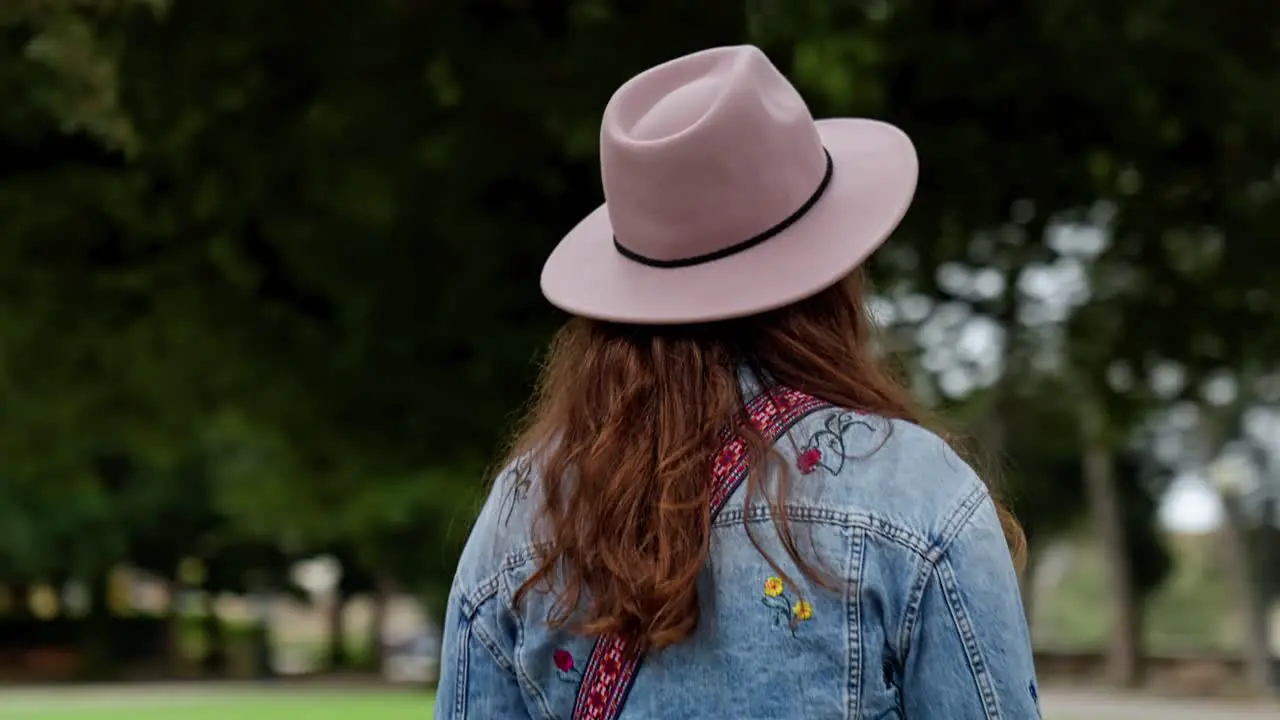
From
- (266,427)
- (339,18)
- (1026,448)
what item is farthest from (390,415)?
(1026,448)

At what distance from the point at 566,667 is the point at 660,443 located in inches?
9.6

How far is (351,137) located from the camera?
7.38 metres

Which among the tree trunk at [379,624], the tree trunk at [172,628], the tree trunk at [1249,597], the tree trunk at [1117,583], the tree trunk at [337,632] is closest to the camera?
the tree trunk at [1249,597]

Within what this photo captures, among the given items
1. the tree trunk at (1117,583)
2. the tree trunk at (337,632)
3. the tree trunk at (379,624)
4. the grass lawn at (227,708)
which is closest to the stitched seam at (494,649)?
the grass lawn at (227,708)

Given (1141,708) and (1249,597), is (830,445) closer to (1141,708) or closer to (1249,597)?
(1141,708)

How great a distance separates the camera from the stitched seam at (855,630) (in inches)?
59.5

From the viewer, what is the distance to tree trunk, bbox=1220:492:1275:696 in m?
27.6

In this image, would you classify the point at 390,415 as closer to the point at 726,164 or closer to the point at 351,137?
the point at 351,137

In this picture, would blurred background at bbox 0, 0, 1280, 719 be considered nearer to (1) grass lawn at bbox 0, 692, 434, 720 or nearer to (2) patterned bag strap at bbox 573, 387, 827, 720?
(2) patterned bag strap at bbox 573, 387, 827, 720

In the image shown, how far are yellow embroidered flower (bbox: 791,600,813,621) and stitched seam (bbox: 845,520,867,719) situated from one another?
36mm

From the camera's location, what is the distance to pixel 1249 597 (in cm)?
2978

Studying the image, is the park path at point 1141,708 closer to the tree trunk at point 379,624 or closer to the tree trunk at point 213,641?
the tree trunk at point 379,624

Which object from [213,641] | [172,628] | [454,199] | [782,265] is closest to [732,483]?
[782,265]

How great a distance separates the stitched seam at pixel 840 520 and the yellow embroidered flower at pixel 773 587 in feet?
0.19
